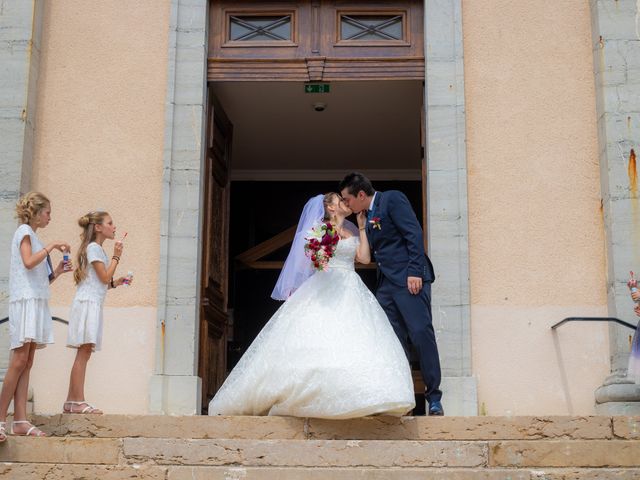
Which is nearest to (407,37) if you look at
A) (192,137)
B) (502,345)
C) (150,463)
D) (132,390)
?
(192,137)

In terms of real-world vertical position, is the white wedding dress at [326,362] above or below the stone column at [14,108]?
below

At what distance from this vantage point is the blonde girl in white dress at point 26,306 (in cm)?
683

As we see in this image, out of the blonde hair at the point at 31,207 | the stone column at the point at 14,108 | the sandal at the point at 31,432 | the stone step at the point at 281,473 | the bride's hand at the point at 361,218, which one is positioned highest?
the stone column at the point at 14,108

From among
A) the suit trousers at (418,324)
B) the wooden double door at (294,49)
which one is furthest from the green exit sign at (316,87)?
the suit trousers at (418,324)

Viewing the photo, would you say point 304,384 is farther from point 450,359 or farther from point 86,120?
point 86,120

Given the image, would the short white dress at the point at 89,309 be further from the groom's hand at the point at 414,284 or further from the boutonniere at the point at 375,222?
the groom's hand at the point at 414,284

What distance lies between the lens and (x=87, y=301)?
7.46 metres

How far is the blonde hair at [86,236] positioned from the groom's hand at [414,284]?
224cm

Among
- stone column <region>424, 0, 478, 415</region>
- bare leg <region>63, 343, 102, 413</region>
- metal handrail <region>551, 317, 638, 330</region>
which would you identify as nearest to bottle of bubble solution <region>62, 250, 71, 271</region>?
bare leg <region>63, 343, 102, 413</region>

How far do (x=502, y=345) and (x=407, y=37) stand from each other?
2.95 metres

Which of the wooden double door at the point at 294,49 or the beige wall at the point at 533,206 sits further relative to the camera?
the wooden double door at the point at 294,49

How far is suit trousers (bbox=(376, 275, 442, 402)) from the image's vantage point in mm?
7367

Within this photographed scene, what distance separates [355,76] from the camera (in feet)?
31.4

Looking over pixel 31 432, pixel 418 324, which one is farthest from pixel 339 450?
pixel 31 432
